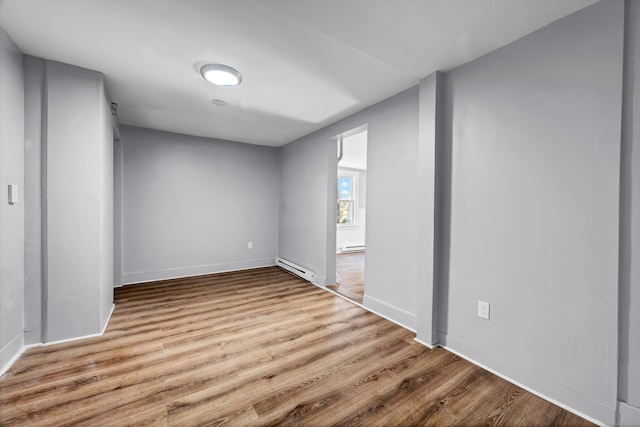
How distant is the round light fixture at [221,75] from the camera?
213 cm

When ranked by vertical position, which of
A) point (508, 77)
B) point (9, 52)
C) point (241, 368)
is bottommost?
point (241, 368)

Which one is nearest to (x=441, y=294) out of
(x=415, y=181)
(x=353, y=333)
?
(x=353, y=333)

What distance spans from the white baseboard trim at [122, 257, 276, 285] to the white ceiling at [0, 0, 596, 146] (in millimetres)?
2506

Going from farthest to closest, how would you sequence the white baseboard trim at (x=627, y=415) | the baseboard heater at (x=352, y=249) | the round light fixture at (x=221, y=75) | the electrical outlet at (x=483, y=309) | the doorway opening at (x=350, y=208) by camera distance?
the baseboard heater at (x=352, y=249) → the doorway opening at (x=350, y=208) → the round light fixture at (x=221, y=75) → the electrical outlet at (x=483, y=309) → the white baseboard trim at (x=627, y=415)

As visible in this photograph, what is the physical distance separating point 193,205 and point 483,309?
164 inches

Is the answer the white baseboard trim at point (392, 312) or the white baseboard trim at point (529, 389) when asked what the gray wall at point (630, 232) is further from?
the white baseboard trim at point (392, 312)

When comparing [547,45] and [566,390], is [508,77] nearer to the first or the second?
[547,45]

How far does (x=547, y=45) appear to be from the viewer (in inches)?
62.5

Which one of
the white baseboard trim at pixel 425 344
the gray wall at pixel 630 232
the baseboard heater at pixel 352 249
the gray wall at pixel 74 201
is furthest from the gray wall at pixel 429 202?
the baseboard heater at pixel 352 249

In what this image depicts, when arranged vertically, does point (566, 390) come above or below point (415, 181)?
below

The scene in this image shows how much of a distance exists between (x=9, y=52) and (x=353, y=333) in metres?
3.41

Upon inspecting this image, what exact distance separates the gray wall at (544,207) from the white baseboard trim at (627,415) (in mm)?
37

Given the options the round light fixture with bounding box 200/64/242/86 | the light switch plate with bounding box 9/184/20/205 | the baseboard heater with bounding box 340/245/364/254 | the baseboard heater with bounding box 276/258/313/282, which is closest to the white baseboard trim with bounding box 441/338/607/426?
Answer: the baseboard heater with bounding box 276/258/313/282

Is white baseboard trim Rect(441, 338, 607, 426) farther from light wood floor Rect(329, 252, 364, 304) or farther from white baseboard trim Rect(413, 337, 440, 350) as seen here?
light wood floor Rect(329, 252, 364, 304)
